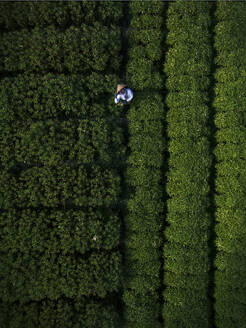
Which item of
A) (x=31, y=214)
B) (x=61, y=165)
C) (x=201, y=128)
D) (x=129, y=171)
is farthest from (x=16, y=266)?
(x=201, y=128)

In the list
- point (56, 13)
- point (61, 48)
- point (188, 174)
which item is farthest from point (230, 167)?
point (56, 13)

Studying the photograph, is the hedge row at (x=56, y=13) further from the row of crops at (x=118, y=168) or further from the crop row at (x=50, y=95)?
the crop row at (x=50, y=95)

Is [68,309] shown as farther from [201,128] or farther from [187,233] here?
[201,128]

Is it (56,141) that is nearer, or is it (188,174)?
(56,141)

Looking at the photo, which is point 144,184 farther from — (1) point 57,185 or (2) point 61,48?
(2) point 61,48

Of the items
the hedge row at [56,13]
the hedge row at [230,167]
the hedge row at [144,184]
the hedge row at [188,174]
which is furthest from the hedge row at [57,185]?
the hedge row at [230,167]

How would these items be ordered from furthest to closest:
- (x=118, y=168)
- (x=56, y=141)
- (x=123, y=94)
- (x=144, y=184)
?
(x=118, y=168)
(x=144, y=184)
(x=56, y=141)
(x=123, y=94)
